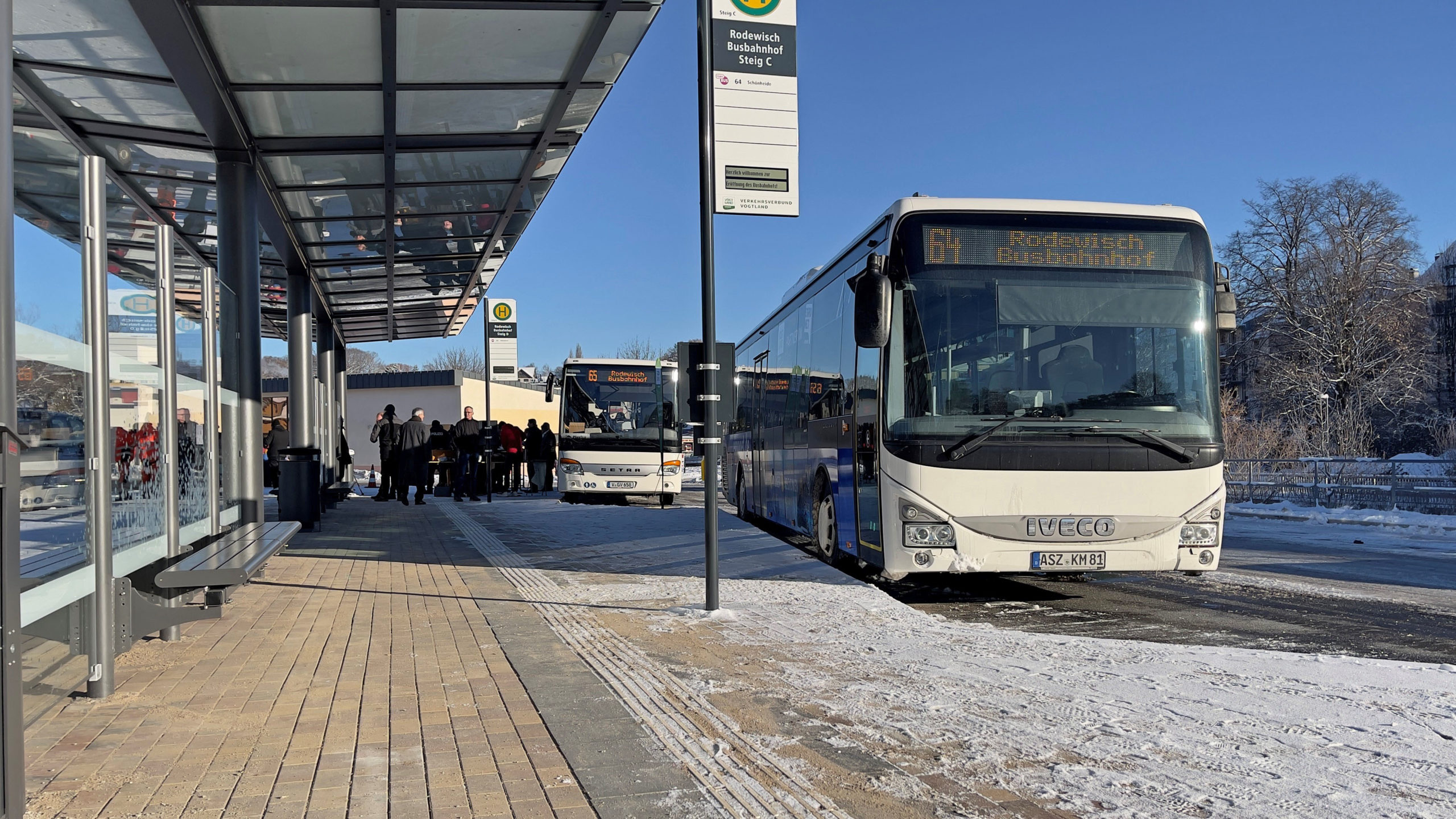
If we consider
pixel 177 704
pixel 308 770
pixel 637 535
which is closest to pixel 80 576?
pixel 177 704

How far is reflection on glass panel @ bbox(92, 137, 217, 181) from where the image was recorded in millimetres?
11031

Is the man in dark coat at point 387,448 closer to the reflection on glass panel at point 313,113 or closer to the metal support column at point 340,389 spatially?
the metal support column at point 340,389

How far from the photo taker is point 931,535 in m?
8.23

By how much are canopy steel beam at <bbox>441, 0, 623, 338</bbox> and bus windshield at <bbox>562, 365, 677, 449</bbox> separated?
625cm

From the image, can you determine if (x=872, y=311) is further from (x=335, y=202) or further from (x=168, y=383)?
(x=335, y=202)

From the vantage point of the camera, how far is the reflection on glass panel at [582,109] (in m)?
10.4

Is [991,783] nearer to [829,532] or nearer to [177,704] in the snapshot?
[177,704]

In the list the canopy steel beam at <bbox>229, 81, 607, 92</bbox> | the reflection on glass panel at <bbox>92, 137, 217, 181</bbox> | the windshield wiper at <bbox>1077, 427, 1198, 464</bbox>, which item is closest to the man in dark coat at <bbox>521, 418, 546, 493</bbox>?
the reflection on glass panel at <bbox>92, 137, 217, 181</bbox>

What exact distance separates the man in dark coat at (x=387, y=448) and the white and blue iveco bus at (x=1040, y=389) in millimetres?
13018

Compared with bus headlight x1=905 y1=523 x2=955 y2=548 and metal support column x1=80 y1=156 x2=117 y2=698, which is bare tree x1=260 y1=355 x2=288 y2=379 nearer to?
bus headlight x1=905 y1=523 x2=955 y2=548

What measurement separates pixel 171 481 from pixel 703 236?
3.73 metres

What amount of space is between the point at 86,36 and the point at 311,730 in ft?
19.7

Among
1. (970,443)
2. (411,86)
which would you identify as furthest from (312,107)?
(970,443)

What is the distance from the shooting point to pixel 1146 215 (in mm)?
8812
